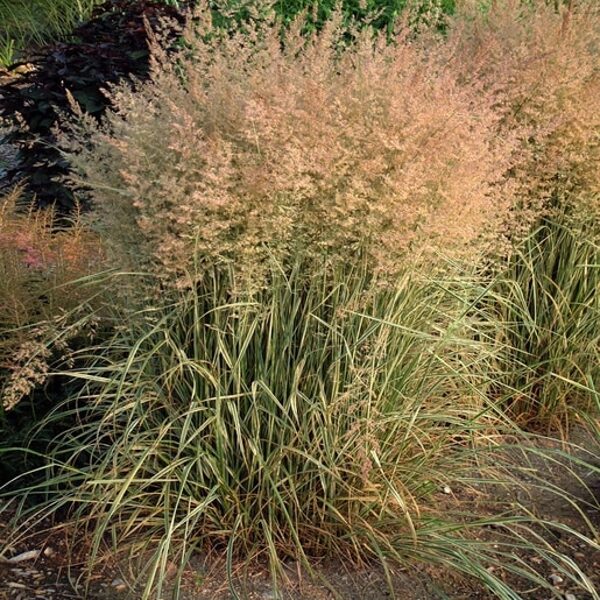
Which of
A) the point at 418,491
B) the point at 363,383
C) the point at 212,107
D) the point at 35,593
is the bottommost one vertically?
the point at 35,593

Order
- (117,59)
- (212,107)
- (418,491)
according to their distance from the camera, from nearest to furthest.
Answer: (212,107)
(418,491)
(117,59)

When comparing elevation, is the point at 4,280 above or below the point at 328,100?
below

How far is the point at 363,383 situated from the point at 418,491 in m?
0.57

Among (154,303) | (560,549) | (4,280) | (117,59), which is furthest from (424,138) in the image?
(117,59)

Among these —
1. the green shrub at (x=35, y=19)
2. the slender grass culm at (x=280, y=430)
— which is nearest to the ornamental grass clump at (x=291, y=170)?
the slender grass culm at (x=280, y=430)

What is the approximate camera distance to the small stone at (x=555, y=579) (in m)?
3.07

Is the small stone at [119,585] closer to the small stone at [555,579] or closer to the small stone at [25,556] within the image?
the small stone at [25,556]

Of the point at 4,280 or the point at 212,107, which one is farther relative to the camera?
the point at 4,280

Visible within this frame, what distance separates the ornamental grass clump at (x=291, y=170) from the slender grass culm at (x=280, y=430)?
0.15m

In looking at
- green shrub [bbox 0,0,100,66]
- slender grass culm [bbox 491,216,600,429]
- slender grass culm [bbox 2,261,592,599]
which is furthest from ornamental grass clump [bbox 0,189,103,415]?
green shrub [bbox 0,0,100,66]

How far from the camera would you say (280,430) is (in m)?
2.96

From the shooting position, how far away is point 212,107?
2984 millimetres

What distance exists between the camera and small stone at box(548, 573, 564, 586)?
307 cm

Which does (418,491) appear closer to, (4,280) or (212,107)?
(212,107)
